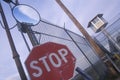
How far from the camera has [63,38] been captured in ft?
21.0

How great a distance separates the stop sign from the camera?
7.70 feet

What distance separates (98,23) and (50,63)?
65.9ft

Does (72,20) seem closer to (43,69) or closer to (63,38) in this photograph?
(63,38)

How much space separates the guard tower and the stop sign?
19.6 meters

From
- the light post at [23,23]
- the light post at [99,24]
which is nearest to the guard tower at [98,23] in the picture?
the light post at [99,24]

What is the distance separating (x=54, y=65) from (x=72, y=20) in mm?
9989

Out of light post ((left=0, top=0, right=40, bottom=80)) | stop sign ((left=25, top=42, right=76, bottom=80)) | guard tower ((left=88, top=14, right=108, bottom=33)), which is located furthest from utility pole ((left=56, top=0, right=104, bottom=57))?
guard tower ((left=88, top=14, right=108, bottom=33))

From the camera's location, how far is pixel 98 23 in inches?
859

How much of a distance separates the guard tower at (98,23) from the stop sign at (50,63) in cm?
1955

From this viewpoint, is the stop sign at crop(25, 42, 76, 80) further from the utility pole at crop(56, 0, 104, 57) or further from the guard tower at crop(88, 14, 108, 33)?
the guard tower at crop(88, 14, 108, 33)

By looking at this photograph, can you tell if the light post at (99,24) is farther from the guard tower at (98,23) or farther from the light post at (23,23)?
the light post at (23,23)

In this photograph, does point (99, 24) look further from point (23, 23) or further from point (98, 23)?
point (23, 23)

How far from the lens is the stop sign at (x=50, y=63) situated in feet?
7.70

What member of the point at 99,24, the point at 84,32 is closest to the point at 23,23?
the point at 84,32
